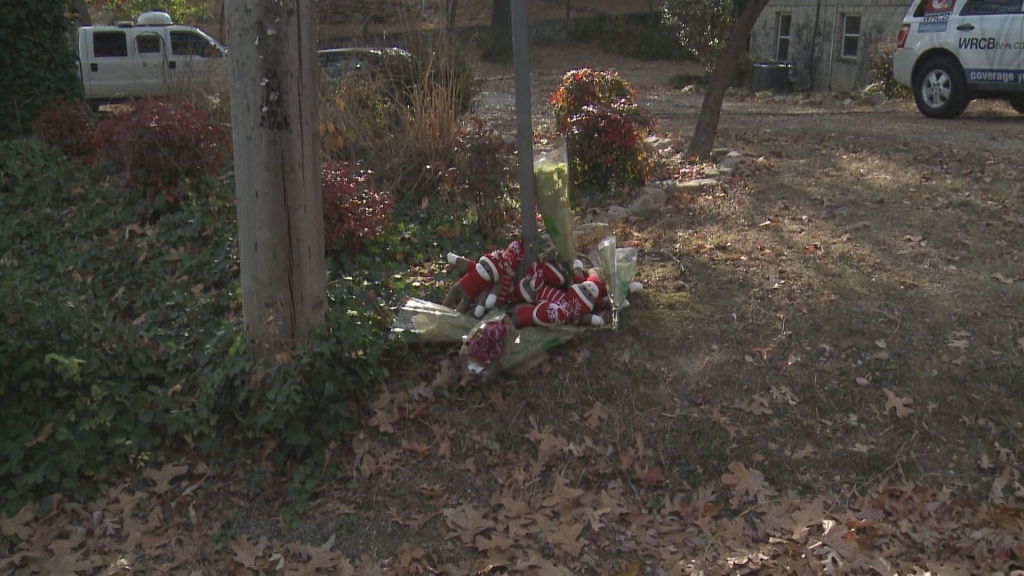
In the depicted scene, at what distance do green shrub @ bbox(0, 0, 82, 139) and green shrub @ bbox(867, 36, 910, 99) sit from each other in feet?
43.7

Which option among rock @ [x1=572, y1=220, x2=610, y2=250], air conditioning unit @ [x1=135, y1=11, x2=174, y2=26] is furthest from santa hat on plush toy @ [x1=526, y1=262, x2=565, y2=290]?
air conditioning unit @ [x1=135, y1=11, x2=174, y2=26]

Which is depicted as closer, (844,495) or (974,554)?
(974,554)

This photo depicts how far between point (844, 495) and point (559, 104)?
4963 mm

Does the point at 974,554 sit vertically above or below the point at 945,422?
below

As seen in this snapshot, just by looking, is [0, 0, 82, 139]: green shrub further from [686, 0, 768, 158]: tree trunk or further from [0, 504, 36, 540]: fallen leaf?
[686, 0, 768, 158]: tree trunk

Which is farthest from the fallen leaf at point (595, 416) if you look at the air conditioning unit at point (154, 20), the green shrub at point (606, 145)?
the air conditioning unit at point (154, 20)

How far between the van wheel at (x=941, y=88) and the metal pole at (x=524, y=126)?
870 cm

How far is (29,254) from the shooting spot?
657 centimetres

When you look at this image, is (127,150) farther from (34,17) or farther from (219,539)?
(219,539)

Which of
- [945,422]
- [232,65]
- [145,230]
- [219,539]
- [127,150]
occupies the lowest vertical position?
[219,539]

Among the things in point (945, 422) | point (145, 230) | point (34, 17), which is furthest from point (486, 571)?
point (34, 17)

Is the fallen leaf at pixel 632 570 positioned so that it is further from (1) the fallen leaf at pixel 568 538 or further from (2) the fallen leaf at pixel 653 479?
(2) the fallen leaf at pixel 653 479

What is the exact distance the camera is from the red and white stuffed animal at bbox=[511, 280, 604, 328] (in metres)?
4.82

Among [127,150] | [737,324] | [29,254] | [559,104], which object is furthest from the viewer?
[559,104]
